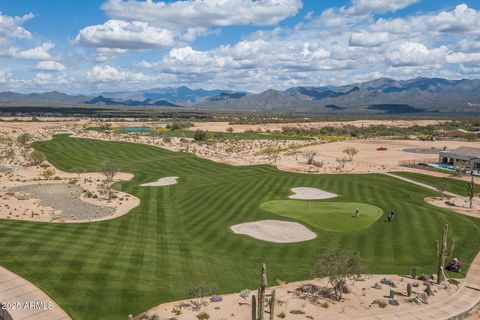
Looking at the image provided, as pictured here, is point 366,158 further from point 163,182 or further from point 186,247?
point 186,247

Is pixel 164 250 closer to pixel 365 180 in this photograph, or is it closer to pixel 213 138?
pixel 365 180

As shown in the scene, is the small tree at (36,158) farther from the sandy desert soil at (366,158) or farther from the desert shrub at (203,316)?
the desert shrub at (203,316)

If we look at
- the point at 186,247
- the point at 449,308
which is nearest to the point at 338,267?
the point at 449,308

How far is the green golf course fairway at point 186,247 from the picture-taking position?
96.8ft

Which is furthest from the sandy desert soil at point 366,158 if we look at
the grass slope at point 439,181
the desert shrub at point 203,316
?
the desert shrub at point 203,316

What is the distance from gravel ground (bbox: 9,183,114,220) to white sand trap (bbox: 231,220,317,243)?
1779 cm

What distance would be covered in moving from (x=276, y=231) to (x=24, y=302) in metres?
25.3

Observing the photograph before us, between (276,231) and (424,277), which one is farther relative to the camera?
(276,231)

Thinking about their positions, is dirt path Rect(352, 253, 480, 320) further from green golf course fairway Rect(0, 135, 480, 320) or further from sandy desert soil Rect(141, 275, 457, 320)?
green golf course fairway Rect(0, 135, 480, 320)

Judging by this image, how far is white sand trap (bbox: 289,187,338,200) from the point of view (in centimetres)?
6138

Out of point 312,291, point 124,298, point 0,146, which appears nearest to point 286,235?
point 312,291

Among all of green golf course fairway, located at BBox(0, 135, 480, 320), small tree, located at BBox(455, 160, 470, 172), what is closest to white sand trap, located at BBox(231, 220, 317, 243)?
green golf course fairway, located at BBox(0, 135, 480, 320)

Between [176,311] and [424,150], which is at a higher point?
[424,150]

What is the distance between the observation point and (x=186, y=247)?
38.8 metres
